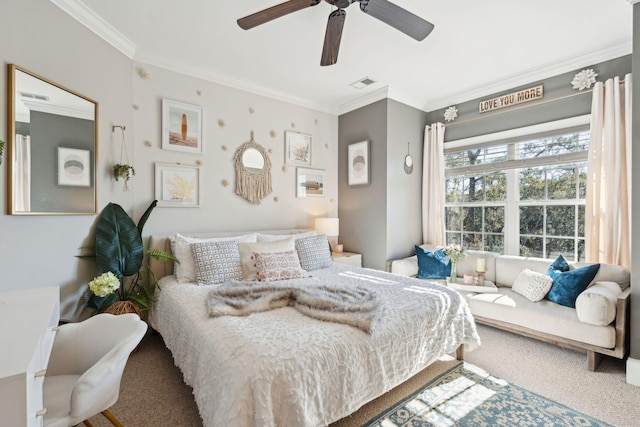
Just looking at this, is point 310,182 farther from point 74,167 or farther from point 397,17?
point 74,167

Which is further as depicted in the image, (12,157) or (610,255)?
(610,255)

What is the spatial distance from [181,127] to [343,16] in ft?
6.50

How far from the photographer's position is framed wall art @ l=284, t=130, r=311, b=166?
3693 millimetres

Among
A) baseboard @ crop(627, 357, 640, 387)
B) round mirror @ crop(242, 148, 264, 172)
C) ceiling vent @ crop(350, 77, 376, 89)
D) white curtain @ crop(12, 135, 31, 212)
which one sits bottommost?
baseboard @ crop(627, 357, 640, 387)

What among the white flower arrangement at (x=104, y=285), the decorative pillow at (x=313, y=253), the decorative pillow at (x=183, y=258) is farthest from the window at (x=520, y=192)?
the white flower arrangement at (x=104, y=285)

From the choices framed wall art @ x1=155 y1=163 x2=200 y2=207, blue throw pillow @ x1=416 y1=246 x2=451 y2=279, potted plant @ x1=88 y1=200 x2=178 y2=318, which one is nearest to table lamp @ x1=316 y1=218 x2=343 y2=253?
blue throw pillow @ x1=416 y1=246 x2=451 y2=279

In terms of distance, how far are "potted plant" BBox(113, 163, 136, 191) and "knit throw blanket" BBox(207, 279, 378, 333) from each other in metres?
1.39

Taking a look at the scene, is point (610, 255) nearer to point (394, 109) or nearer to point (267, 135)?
point (394, 109)

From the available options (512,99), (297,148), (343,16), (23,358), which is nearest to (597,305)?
(512,99)

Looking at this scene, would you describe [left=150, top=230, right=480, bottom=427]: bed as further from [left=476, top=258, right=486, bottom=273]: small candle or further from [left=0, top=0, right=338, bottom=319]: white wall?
[left=476, top=258, right=486, bottom=273]: small candle

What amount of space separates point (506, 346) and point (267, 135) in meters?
3.30

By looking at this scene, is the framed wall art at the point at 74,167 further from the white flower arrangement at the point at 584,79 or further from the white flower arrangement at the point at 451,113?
the white flower arrangement at the point at 584,79

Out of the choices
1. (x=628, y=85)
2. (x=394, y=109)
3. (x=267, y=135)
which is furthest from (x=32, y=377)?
(x=628, y=85)

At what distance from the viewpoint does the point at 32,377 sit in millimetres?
802
